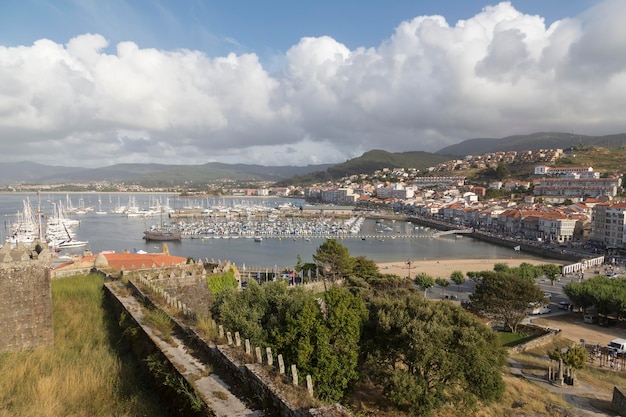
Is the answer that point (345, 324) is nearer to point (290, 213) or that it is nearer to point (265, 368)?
point (265, 368)


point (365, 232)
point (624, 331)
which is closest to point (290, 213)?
point (365, 232)

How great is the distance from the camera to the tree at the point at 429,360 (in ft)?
26.4

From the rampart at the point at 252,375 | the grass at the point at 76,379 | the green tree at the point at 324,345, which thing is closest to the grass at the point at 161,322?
the rampart at the point at 252,375

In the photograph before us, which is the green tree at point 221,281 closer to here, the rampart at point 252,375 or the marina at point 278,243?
the rampart at point 252,375

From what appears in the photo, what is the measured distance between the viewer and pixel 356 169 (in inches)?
7387

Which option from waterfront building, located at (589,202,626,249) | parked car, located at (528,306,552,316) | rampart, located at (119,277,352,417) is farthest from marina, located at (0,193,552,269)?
rampart, located at (119,277,352,417)

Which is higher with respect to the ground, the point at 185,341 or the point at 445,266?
the point at 185,341

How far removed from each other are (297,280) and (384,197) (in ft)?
291

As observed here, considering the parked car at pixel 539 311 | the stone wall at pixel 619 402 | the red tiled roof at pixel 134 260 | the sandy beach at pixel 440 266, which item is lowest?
the sandy beach at pixel 440 266

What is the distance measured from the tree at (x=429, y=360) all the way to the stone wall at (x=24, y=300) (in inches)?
246

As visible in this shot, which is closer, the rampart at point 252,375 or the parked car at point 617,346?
the rampart at point 252,375

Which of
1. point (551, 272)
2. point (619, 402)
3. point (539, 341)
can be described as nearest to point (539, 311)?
point (539, 341)

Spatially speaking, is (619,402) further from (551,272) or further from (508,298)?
(551,272)

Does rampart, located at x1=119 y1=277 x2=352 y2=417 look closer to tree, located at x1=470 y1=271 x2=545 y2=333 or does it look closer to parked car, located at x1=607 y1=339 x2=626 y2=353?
tree, located at x1=470 y1=271 x2=545 y2=333
